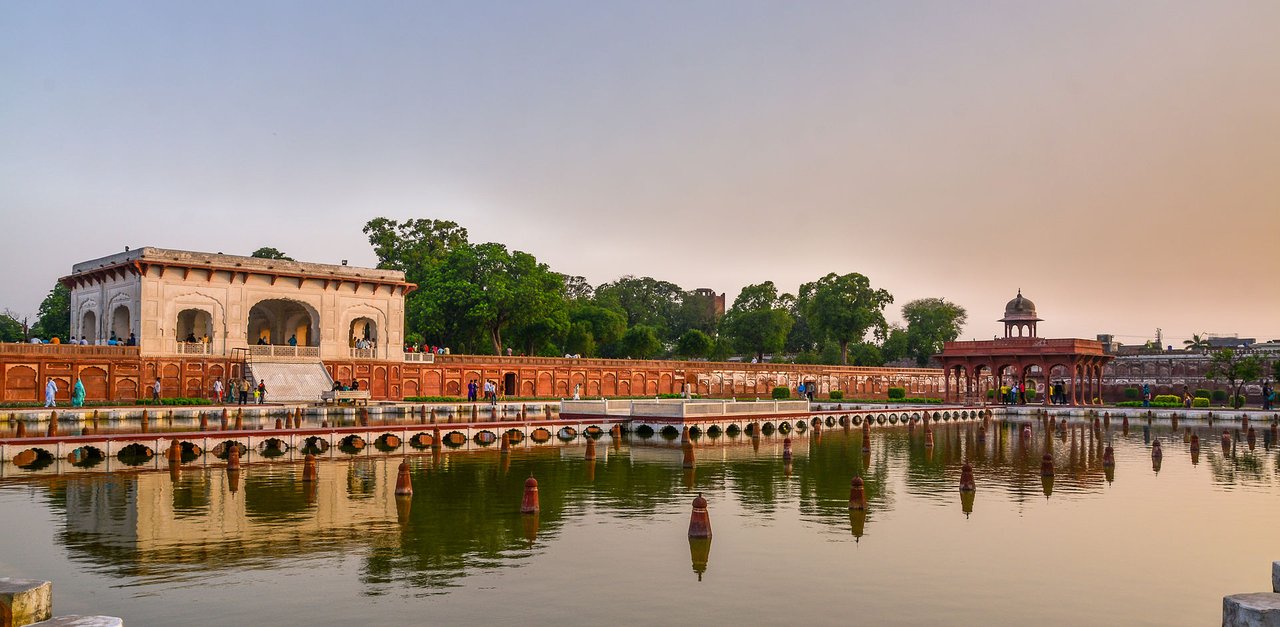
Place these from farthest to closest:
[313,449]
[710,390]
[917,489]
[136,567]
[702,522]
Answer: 1. [710,390]
2. [313,449]
3. [917,489]
4. [702,522]
5. [136,567]

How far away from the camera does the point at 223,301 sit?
52.6 meters

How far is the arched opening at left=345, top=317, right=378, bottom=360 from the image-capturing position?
57375mm

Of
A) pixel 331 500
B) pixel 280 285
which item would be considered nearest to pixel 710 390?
pixel 280 285

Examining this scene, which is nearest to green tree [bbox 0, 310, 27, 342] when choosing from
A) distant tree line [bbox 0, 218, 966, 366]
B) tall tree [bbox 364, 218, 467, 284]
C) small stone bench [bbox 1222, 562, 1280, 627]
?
distant tree line [bbox 0, 218, 966, 366]

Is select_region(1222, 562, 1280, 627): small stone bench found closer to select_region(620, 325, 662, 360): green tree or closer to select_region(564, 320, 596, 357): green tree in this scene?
select_region(564, 320, 596, 357): green tree

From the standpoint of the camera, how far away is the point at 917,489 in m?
23.2

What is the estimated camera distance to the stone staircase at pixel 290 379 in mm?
49562

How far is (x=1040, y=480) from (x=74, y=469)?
2456 centimetres

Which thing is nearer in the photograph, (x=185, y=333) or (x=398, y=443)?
(x=398, y=443)

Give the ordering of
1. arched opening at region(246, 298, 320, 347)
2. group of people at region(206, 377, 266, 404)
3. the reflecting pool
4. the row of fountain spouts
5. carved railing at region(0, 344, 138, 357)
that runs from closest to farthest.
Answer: the reflecting pool, the row of fountain spouts, carved railing at region(0, 344, 138, 357), group of people at region(206, 377, 266, 404), arched opening at region(246, 298, 320, 347)

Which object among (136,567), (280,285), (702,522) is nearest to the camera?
(136,567)

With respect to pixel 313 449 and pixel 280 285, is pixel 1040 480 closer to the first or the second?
pixel 313 449

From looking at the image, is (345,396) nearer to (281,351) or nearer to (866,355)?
(281,351)

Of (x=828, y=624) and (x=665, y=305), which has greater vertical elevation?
(x=665, y=305)
